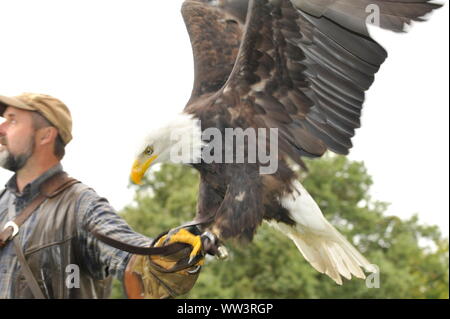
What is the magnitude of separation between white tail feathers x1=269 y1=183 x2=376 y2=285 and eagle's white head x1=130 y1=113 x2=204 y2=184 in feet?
1.96

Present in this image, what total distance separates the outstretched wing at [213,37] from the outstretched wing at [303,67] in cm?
69

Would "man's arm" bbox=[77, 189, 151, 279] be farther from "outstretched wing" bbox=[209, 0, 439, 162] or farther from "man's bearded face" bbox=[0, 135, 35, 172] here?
"outstretched wing" bbox=[209, 0, 439, 162]

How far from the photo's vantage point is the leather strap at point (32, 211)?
3065 mm

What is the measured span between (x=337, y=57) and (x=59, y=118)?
1.14m

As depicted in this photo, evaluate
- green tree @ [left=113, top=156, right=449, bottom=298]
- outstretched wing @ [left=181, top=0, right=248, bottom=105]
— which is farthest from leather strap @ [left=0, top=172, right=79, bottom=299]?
green tree @ [left=113, top=156, right=449, bottom=298]

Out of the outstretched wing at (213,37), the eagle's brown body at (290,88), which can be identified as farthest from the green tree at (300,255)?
the eagle's brown body at (290,88)

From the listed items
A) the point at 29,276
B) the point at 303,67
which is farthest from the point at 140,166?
the point at 303,67

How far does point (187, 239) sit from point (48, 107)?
779 mm

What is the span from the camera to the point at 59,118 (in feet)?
10.6

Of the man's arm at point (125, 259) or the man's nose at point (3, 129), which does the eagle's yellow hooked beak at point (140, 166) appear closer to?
the man's arm at point (125, 259)

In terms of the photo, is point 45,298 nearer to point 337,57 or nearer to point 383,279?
point 337,57

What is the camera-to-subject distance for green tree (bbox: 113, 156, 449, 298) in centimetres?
1411
